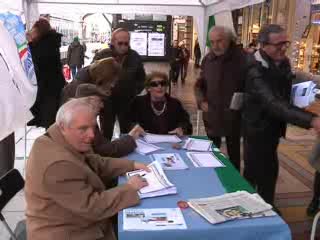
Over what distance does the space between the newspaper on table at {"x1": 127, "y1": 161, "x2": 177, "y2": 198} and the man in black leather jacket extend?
35.5 inches

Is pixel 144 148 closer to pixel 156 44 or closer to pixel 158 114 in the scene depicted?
pixel 158 114

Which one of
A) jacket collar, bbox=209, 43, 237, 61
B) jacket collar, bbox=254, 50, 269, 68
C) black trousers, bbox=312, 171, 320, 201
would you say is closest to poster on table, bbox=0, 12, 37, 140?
jacket collar, bbox=209, 43, 237, 61

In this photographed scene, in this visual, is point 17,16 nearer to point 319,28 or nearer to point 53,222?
point 53,222

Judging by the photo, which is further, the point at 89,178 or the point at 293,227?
the point at 293,227

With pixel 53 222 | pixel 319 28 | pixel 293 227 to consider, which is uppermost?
pixel 319 28

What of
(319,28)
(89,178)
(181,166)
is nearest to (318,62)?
(319,28)

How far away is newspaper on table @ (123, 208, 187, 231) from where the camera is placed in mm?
1538

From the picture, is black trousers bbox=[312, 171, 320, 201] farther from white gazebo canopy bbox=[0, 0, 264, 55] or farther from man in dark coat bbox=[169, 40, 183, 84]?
man in dark coat bbox=[169, 40, 183, 84]

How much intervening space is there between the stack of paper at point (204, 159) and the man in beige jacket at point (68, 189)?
644mm

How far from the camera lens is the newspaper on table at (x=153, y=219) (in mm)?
1538

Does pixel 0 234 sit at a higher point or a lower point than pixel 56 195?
lower

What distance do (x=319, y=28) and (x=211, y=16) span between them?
508 centimetres

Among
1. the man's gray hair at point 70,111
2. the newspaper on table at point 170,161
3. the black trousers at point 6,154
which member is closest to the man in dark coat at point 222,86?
the newspaper on table at point 170,161

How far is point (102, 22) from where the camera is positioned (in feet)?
55.7
